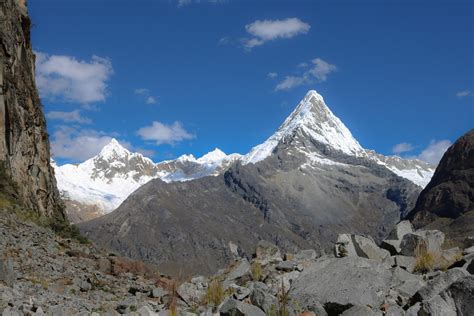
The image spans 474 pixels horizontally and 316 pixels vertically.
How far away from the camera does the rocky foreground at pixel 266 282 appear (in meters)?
9.32

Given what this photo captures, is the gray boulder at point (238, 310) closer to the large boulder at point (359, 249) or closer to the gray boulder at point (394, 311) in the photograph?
the gray boulder at point (394, 311)

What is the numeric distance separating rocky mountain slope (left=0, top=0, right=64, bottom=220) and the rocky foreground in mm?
10331

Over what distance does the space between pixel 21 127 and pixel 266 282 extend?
30.1 metres

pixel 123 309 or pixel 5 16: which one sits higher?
pixel 5 16

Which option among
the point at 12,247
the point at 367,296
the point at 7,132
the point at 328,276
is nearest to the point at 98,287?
the point at 12,247

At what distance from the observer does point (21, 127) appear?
1553 inches

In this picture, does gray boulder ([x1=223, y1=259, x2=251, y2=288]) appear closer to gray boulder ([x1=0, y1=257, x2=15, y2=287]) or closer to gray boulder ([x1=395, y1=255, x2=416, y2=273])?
gray boulder ([x1=395, y1=255, x2=416, y2=273])

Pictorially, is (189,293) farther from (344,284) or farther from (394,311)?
(394,311)

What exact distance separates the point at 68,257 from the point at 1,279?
10981 mm

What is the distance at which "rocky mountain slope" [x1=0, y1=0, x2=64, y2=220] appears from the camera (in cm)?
3566

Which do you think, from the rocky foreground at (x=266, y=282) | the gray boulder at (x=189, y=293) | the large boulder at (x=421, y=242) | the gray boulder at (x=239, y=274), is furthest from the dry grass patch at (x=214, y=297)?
the large boulder at (x=421, y=242)

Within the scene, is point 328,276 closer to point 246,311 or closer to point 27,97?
point 246,311

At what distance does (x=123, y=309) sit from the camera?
14.5 metres

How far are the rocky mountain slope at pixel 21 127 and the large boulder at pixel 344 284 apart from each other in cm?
2440
